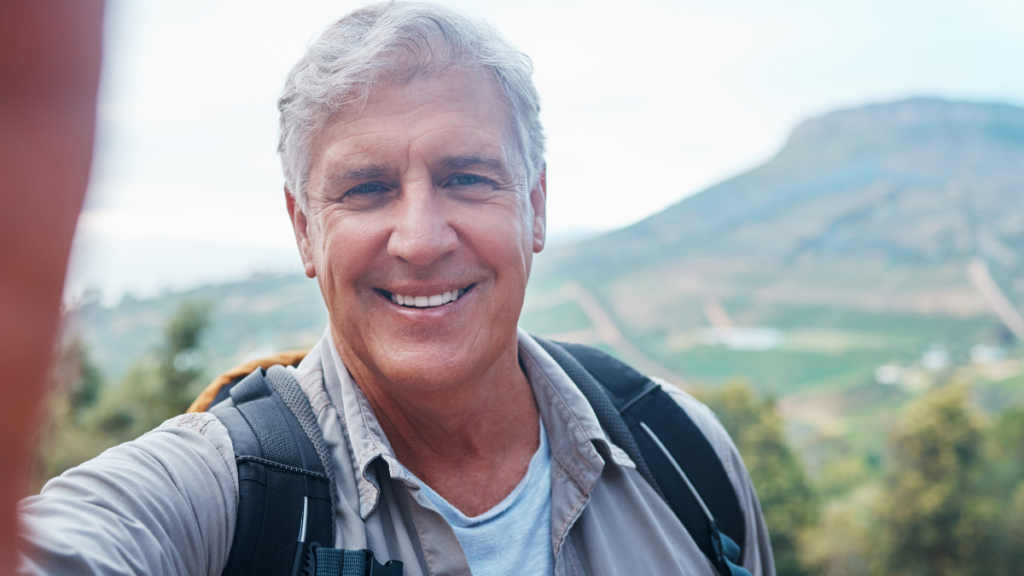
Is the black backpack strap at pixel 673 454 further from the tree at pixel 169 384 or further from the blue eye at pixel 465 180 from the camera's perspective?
the tree at pixel 169 384

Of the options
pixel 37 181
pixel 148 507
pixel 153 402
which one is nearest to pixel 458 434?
pixel 148 507

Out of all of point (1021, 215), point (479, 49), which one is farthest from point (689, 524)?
point (1021, 215)

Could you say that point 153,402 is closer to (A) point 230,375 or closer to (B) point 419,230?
(A) point 230,375

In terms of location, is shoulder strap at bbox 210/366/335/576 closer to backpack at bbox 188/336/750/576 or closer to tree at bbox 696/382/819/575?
backpack at bbox 188/336/750/576

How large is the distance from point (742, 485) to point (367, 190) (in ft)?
5.24

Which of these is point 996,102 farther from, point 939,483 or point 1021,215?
point 939,483

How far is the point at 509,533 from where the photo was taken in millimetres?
1908

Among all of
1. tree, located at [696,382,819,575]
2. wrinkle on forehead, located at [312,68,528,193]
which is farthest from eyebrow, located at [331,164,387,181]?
tree, located at [696,382,819,575]

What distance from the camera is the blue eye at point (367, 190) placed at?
6.06 ft

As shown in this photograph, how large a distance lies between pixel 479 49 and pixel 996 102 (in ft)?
486

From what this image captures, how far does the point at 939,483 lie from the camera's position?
78.7ft

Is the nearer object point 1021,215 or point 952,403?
point 952,403

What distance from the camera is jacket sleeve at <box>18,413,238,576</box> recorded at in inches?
44.6

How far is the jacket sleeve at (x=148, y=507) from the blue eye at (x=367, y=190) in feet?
2.28
